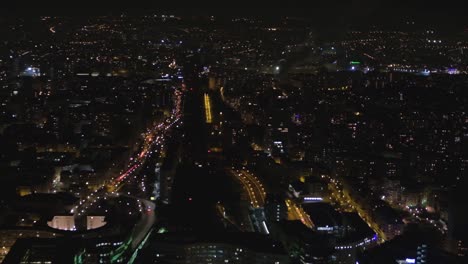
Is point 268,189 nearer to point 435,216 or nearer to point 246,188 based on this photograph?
point 246,188

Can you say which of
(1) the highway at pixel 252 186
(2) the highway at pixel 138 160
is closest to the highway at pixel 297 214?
(1) the highway at pixel 252 186

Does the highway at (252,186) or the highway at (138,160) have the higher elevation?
the highway at (252,186)

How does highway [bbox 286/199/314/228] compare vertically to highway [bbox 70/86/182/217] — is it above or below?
above

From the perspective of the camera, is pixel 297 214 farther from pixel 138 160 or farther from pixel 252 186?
pixel 138 160

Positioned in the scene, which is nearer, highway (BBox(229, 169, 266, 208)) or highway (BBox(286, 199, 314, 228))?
highway (BBox(286, 199, 314, 228))

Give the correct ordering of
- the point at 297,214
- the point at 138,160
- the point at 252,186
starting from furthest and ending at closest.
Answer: the point at 138,160 → the point at 252,186 → the point at 297,214

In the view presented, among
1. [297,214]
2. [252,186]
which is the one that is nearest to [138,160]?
[252,186]

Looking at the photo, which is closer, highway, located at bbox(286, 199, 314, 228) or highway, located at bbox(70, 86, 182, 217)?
highway, located at bbox(286, 199, 314, 228)

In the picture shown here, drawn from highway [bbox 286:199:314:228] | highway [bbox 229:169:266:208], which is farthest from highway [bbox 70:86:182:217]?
highway [bbox 286:199:314:228]

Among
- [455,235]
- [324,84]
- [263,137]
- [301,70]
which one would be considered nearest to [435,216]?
[455,235]

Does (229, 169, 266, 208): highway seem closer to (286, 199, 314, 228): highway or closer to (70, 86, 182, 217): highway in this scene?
(286, 199, 314, 228): highway

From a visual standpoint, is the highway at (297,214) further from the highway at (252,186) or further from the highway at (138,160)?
the highway at (138,160)
